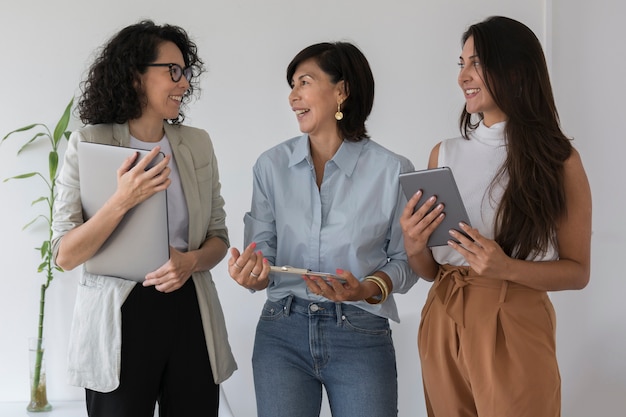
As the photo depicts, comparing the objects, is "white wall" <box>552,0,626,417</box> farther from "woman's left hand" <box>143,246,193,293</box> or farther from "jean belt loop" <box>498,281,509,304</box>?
"woman's left hand" <box>143,246,193,293</box>

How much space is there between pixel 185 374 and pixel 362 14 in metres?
2.14

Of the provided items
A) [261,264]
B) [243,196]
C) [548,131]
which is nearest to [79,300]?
[261,264]

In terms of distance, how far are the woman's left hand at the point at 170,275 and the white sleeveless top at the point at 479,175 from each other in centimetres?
70

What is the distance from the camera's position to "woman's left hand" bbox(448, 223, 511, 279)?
1.92 meters

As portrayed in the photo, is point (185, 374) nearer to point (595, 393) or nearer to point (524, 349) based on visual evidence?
point (524, 349)

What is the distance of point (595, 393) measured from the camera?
11.8 ft

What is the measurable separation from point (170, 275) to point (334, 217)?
1.67ft

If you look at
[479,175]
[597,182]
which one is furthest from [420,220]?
[597,182]

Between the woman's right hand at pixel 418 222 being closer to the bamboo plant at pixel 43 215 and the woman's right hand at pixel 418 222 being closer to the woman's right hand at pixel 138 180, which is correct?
the woman's right hand at pixel 138 180

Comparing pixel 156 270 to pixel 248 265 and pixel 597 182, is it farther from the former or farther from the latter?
pixel 597 182

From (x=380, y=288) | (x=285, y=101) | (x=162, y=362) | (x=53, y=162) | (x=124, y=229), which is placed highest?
(x=285, y=101)

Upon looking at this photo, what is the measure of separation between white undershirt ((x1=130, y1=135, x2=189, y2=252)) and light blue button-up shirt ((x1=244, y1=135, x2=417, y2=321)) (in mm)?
220

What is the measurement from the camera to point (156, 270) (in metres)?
2.01

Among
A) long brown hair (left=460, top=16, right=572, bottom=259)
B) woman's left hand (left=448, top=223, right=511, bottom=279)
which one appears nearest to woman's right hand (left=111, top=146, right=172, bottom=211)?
woman's left hand (left=448, top=223, right=511, bottom=279)
